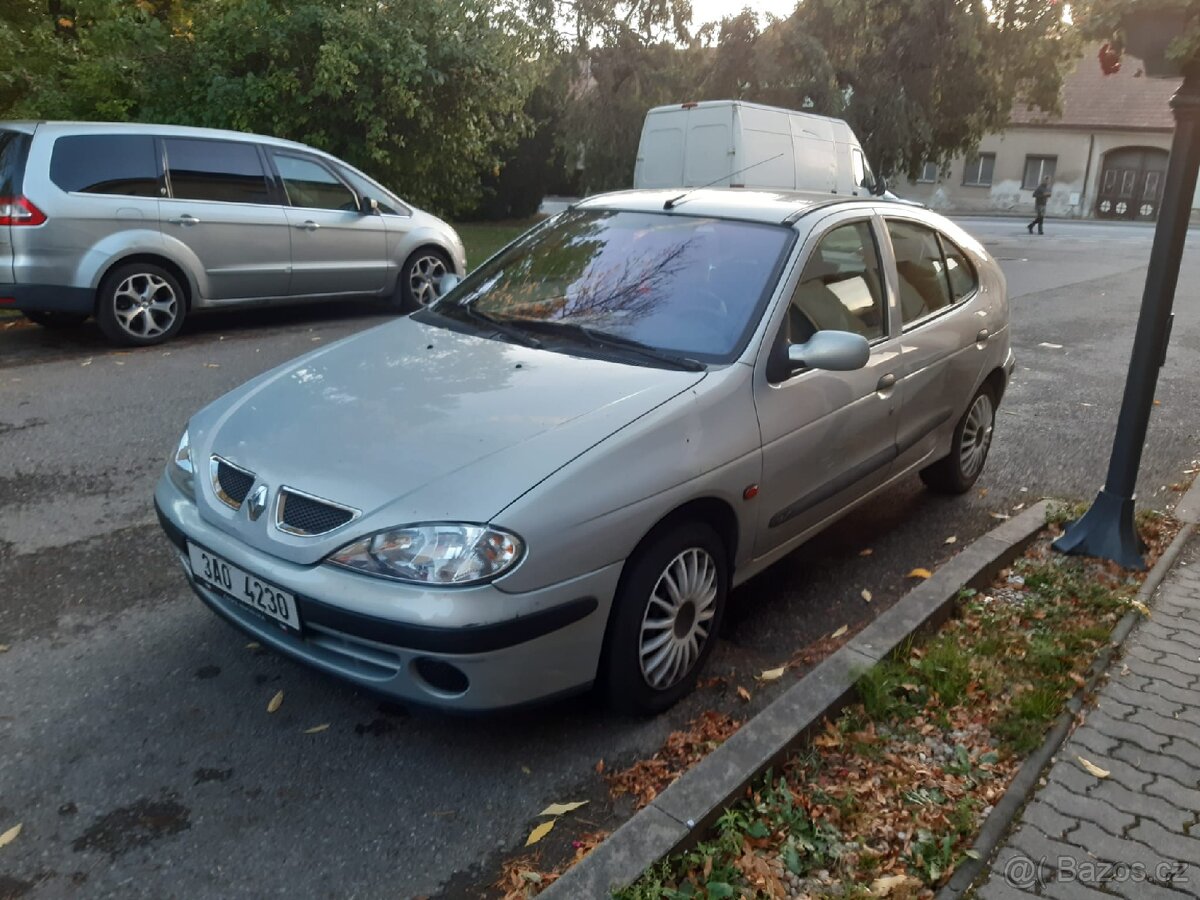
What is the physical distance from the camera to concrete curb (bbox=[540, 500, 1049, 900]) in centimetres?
255

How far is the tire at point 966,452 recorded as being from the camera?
550 cm

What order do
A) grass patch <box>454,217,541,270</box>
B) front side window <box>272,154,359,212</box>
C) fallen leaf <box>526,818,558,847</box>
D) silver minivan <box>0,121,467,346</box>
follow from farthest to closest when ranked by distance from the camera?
grass patch <box>454,217,541,270</box> < front side window <box>272,154,359,212</box> < silver minivan <box>0,121,467,346</box> < fallen leaf <box>526,818,558,847</box>

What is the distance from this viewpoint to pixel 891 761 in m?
3.14

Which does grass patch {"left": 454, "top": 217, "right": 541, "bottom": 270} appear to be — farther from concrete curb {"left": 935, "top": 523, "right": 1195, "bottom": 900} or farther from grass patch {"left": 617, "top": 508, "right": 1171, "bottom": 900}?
concrete curb {"left": 935, "top": 523, "right": 1195, "bottom": 900}

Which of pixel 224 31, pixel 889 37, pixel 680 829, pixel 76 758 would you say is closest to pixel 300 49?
pixel 224 31

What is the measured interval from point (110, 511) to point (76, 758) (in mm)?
2129

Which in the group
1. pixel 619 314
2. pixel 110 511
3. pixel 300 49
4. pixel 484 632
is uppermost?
pixel 300 49

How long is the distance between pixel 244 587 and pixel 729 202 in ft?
8.52

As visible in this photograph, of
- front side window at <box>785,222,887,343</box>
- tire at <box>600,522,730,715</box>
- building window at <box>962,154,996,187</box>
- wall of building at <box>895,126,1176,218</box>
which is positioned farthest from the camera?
building window at <box>962,154,996,187</box>

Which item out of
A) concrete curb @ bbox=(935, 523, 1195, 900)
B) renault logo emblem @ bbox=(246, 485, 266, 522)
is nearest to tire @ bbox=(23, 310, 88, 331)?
renault logo emblem @ bbox=(246, 485, 266, 522)

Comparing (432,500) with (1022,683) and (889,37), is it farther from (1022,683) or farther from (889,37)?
(889,37)

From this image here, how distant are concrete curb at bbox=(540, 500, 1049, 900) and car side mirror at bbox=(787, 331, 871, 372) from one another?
3.21 ft

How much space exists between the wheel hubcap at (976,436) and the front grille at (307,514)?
12.2 feet

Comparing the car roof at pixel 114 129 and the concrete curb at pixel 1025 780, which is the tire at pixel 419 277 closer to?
the car roof at pixel 114 129
